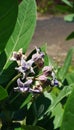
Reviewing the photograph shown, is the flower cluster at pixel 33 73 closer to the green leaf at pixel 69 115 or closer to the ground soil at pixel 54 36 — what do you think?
the green leaf at pixel 69 115

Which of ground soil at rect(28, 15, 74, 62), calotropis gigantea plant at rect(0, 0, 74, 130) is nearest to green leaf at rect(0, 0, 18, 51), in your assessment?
calotropis gigantea plant at rect(0, 0, 74, 130)

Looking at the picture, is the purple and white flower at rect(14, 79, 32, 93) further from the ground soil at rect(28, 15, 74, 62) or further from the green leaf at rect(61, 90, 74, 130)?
the ground soil at rect(28, 15, 74, 62)

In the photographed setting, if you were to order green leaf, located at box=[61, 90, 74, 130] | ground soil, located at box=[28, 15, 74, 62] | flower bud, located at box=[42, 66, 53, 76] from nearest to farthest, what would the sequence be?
green leaf, located at box=[61, 90, 74, 130]
flower bud, located at box=[42, 66, 53, 76]
ground soil, located at box=[28, 15, 74, 62]

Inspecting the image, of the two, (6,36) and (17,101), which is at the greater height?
(6,36)

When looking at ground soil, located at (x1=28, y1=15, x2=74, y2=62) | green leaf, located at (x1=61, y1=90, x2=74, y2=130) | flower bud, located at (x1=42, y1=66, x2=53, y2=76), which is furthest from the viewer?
ground soil, located at (x1=28, y1=15, x2=74, y2=62)

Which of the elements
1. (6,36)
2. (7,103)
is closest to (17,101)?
(7,103)

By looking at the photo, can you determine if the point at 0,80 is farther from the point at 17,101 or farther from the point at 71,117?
the point at 71,117

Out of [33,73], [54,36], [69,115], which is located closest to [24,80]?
[33,73]
